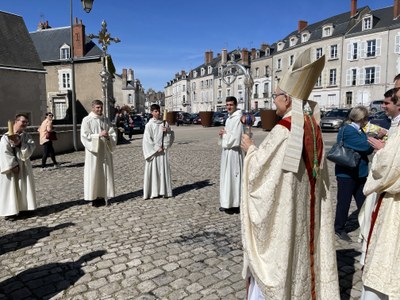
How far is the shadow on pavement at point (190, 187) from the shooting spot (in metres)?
8.02

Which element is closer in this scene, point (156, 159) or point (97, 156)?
point (97, 156)

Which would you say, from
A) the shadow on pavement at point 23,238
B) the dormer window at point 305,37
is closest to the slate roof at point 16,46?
the shadow on pavement at point 23,238

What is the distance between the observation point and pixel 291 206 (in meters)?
2.59

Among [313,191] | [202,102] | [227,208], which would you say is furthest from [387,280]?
[202,102]

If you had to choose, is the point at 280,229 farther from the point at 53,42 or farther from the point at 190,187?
the point at 53,42

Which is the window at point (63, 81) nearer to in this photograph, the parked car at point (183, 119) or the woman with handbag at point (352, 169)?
the parked car at point (183, 119)

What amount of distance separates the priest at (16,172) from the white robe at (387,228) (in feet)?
18.0

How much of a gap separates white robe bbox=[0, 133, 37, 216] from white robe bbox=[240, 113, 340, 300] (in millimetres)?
4639

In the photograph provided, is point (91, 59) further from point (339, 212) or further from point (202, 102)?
point (202, 102)

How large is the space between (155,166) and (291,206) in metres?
5.04

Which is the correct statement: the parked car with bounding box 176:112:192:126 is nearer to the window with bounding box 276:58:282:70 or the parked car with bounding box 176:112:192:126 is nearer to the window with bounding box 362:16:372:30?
the window with bounding box 276:58:282:70

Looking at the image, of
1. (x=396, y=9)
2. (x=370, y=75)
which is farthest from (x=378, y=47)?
(x=396, y=9)

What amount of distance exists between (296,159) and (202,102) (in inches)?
2967

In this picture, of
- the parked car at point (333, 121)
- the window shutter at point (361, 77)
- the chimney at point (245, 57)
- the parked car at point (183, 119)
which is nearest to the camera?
the parked car at point (333, 121)
